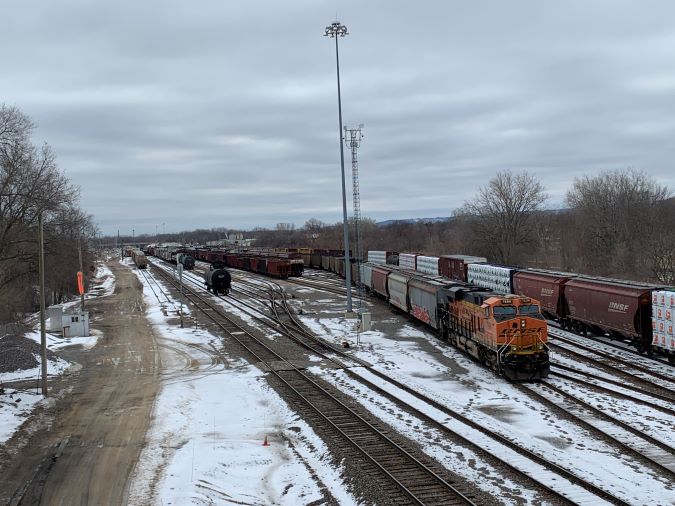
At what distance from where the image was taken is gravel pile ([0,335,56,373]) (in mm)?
22500

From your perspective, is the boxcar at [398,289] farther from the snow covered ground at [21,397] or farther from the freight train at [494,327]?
the snow covered ground at [21,397]

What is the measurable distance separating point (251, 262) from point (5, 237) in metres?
42.3

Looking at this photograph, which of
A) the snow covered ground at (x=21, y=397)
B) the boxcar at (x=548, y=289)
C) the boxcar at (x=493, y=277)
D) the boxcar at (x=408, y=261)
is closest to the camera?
the snow covered ground at (x=21, y=397)

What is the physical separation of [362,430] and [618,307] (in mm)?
16009

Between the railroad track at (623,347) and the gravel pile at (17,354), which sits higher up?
the gravel pile at (17,354)

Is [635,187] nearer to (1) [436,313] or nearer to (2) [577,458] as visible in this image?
(1) [436,313]

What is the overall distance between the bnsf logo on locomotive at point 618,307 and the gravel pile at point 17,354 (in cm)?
2539

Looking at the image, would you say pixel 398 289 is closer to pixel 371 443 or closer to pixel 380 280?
pixel 380 280

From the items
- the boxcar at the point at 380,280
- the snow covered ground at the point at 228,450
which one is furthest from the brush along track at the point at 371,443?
the boxcar at the point at 380,280

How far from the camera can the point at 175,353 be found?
86.4 ft

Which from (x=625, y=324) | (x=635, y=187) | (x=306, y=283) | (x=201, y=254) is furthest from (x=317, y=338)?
(x=201, y=254)

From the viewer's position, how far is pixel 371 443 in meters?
13.6

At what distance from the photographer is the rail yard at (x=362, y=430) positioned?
1102cm

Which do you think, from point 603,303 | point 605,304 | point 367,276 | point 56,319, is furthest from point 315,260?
point 605,304
